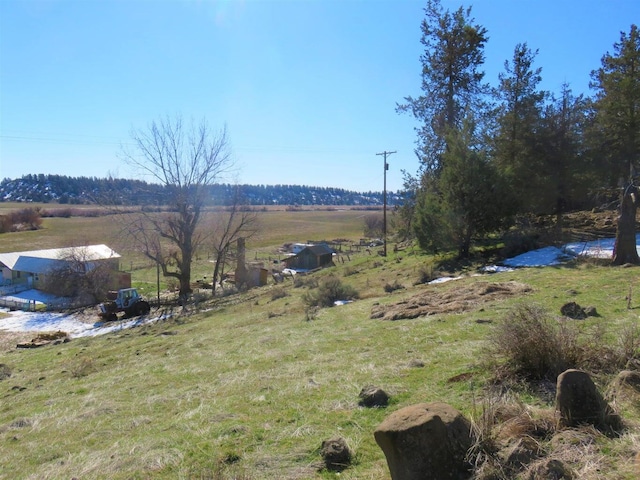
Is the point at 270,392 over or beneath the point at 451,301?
beneath

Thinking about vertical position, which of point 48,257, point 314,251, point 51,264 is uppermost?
point 314,251

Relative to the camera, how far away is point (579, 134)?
87.3ft

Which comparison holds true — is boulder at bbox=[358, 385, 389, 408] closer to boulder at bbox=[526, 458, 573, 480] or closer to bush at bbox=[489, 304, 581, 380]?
bush at bbox=[489, 304, 581, 380]

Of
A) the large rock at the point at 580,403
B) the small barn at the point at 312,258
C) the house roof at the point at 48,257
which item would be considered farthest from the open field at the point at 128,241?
the large rock at the point at 580,403

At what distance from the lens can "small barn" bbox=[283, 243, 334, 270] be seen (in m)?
49.6

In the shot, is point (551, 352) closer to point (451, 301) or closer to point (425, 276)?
point (451, 301)

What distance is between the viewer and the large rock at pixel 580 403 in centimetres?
424

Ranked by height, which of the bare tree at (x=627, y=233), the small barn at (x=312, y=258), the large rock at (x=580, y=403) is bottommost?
the small barn at (x=312, y=258)

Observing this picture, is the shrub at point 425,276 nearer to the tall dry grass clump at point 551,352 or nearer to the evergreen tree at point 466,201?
the evergreen tree at point 466,201

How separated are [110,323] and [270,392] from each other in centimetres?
2424

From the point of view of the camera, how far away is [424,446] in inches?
144

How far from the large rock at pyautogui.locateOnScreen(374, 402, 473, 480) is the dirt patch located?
320 inches

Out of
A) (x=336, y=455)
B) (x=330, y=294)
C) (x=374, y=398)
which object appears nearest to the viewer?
(x=336, y=455)

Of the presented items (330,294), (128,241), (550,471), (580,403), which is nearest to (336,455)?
(550,471)
